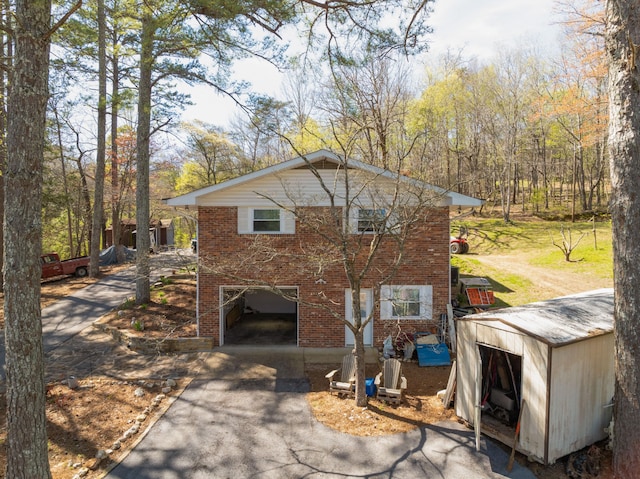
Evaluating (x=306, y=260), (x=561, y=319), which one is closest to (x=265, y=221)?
(x=306, y=260)

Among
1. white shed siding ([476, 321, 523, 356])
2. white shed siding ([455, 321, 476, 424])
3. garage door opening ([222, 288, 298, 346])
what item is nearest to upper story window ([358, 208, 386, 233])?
white shed siding ([455, 321, 476, 424])

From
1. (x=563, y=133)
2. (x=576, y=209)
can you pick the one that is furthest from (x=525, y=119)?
(x=576, y=209)

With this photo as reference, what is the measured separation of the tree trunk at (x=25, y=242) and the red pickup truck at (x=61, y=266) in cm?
1756

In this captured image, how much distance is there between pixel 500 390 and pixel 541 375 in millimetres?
1658

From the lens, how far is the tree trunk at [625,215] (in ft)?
17.8

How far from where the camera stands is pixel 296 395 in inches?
344

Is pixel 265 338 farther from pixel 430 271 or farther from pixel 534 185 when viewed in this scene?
pixel 534 185

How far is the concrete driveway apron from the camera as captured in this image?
20.0 feet

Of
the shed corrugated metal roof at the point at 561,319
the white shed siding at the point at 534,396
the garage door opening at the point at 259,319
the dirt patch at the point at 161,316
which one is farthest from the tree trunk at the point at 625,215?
the dirt patch at the point at 161,316

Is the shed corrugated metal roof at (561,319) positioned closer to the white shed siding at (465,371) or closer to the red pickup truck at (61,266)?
the white shed siding at (465,371)

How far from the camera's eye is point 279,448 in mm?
6715

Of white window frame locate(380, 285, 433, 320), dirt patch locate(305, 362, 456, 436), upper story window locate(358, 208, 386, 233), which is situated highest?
upper story window locate(358, 208, 386, 233)

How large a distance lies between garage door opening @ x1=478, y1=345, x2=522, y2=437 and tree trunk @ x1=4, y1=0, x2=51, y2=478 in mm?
7051

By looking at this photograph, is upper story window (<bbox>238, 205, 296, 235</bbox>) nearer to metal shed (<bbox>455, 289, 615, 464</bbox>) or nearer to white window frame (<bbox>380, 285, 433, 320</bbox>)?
white window frame (<bbox>380, 285, 433, 320</bbox>)
